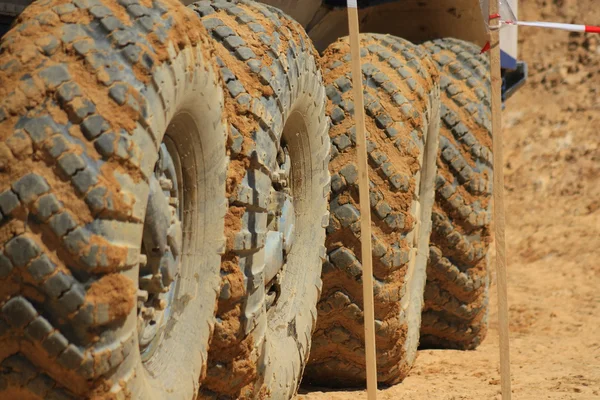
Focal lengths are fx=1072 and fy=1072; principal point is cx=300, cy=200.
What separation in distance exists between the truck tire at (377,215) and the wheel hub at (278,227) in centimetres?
40

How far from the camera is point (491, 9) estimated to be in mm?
3984

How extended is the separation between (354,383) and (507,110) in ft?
32.0

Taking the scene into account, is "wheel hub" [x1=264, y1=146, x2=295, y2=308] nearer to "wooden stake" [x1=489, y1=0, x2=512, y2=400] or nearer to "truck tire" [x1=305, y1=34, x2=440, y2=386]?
"truck tire" [x1=305, y1=34, x2=440, y2=386]

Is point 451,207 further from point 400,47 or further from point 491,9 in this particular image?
point 491,9

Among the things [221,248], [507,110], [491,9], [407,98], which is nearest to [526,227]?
[507,110]

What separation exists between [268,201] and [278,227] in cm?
41

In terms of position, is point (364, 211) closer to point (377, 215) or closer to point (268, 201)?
point (268, 201)

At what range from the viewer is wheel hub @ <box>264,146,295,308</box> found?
12.2 feet

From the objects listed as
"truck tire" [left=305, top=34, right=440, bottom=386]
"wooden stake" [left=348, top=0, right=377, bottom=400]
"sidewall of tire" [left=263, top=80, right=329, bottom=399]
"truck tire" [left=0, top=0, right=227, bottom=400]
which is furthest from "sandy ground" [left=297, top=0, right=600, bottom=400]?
"truck tire" [left=0, top=0, right=227, bottom=400]

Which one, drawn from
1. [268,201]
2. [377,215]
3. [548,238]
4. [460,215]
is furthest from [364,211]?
[548,238]

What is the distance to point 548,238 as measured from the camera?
10.6 m

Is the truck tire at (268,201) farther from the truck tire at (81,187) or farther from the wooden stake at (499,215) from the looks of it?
the wooden stake at (499,215)

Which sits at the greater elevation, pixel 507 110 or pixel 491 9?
pixel 491 9

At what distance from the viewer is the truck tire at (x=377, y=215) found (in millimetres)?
4434
